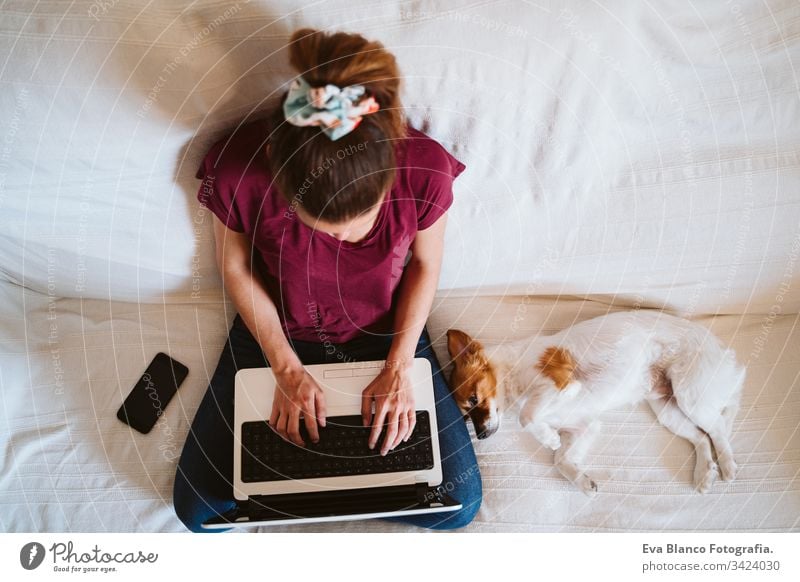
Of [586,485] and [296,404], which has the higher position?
[296,404]

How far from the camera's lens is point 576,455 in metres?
0.93

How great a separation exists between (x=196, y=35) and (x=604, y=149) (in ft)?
2.11

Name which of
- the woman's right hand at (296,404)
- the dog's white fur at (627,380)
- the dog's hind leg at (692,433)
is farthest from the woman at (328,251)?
the dog's hind leg at (692,433)

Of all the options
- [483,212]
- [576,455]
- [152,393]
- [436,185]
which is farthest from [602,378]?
[152,393]

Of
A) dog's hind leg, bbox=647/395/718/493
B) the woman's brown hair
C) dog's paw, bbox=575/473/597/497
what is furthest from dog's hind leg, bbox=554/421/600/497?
the woman's brown hair

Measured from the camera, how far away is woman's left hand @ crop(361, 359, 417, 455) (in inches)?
34.4

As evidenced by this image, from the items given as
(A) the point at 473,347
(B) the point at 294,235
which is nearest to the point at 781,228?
(A) the point at 473,347

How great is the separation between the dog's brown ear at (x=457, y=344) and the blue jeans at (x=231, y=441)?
A: 0.04m

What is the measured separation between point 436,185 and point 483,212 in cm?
16

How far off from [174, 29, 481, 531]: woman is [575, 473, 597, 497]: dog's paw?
18 cm

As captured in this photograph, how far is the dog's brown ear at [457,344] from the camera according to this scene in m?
0.99

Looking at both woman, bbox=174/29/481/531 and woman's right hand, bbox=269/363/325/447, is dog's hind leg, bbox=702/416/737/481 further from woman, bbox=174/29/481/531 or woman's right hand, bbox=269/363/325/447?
woman's right hand, bbox=269/363/325/447

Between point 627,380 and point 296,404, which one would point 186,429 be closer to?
point 296,404

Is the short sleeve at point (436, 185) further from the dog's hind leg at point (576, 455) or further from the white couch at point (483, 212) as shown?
the dog's hind leg at point (576, 455)
